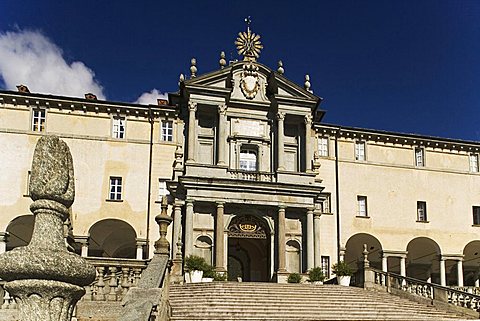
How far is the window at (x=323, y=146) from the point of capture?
37.5 metres

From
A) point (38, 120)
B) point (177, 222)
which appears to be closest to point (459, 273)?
point (177, 222)

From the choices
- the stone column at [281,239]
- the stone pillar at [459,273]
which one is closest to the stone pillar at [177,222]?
the stone column at [281,239]

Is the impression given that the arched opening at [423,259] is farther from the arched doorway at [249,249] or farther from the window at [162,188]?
the window at [162,188]

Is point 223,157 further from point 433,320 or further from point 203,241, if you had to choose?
point 433,320

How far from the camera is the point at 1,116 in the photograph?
33188mm

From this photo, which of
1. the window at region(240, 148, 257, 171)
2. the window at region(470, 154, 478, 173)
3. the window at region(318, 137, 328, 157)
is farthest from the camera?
the window at region(470, 154, 478, 173)

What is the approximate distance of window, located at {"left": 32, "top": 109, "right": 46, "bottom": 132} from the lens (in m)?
33.5

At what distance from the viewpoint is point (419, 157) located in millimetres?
39406

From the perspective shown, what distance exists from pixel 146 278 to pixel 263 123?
22371mm

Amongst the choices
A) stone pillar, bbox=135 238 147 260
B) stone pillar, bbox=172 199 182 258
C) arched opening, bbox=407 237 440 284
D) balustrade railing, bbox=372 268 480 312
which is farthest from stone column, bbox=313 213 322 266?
stone pillar, bbox=135 238 147 260

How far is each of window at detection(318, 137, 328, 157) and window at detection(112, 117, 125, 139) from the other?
12770 millimetres

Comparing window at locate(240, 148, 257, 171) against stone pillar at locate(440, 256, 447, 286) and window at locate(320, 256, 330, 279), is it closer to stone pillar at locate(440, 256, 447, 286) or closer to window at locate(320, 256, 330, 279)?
window at locate(320, 256, 330, 279)

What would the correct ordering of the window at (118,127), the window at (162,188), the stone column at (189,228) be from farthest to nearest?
1. the window at (118,127)
2. the window at (162,188)
3. the stone column at (189,228)

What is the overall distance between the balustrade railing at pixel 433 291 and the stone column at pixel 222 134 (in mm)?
11923
